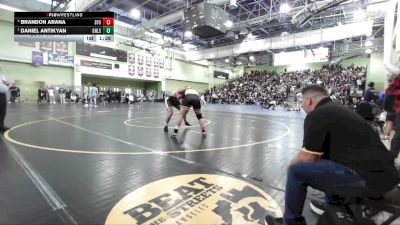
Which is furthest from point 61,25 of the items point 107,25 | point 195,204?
point 195,204

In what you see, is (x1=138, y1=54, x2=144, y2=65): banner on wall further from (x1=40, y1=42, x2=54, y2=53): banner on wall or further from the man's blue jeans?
the man's blue jeans

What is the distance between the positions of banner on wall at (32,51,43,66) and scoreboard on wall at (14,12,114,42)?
10245 mm

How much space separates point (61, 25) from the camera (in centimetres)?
990

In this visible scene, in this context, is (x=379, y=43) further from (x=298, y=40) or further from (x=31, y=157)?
(x=31, y=157)

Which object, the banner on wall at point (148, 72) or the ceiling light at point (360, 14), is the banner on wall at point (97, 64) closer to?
the banner on wall at point (148, 72)

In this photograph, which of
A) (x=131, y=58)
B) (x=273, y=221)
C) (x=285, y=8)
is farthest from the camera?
(x=131, y=58)

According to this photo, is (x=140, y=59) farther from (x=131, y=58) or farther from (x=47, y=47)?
(x=47, y=47)

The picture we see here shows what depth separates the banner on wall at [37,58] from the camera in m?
19.2

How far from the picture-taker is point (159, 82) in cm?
2927

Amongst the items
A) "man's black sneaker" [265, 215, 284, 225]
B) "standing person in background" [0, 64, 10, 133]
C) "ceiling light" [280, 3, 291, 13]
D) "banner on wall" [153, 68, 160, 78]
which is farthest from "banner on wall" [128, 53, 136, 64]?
"man's black sneaker" [265, 215, 284, 225]

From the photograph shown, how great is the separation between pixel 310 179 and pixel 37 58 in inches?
913

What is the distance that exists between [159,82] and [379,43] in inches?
Result: 888

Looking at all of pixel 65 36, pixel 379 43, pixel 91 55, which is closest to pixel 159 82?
pixel 91 55

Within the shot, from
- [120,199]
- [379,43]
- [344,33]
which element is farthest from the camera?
[379,43]
